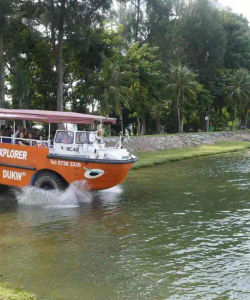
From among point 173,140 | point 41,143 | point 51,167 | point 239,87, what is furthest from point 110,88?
point 239,87

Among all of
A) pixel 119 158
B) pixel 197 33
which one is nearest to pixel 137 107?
pixel 197 33

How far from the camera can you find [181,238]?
10.2 m

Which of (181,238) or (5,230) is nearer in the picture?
(181,238)

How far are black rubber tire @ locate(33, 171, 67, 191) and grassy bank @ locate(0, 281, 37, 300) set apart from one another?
25.7 ft

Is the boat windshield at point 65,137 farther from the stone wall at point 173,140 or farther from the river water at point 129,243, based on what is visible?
the stone wall at point 173,140

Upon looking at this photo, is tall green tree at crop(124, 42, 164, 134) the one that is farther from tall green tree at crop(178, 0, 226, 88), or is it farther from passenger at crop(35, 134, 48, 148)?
passenger at crop(35, 134, 48, 148)

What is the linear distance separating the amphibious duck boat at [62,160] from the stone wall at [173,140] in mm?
14477

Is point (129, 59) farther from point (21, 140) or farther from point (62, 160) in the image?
point (62, 160)

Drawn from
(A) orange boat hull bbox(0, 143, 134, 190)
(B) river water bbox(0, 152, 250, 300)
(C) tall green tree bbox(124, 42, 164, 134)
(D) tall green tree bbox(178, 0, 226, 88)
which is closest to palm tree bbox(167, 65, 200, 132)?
(C) tall green tree bbox(124, 42, 164, 134)

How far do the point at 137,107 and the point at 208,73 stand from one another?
19.0 meters

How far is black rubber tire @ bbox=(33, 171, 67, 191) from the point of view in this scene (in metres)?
14.9

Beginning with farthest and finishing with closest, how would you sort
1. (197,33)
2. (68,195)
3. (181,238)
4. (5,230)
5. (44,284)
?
(197,33) < (68,195) < (5,230) < (181,238) < (44,284)

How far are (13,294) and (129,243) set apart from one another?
370 cm

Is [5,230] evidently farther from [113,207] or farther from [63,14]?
[63,14]
